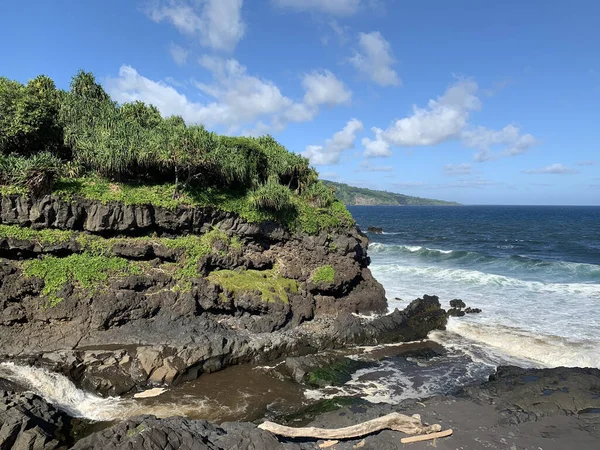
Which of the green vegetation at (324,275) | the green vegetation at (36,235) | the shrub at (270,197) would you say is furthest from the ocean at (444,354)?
the shrub at (270,197)

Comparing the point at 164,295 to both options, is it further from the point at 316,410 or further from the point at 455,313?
the point at 455,313

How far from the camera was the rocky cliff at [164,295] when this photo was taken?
16203 mm

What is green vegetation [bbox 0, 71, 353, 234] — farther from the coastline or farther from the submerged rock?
the submerged rock

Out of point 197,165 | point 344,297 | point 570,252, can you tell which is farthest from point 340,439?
point 570,252

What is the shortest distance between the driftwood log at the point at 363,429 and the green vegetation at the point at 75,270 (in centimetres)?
1204

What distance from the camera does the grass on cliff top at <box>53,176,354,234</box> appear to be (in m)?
20.2

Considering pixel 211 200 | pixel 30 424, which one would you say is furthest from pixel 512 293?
pixel 30 424

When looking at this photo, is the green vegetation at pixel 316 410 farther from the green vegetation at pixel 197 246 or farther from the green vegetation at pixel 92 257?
the green vegetation at pixel 197 246

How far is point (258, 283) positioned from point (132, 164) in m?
10.2

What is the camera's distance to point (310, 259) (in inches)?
948

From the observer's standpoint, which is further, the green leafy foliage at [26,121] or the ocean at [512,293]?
the green leafy foliage at [26,121]

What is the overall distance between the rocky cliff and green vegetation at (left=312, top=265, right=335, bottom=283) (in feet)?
0.21

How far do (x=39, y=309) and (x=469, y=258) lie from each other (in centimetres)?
4408

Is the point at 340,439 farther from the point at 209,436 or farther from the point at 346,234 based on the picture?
the point at 346,234
